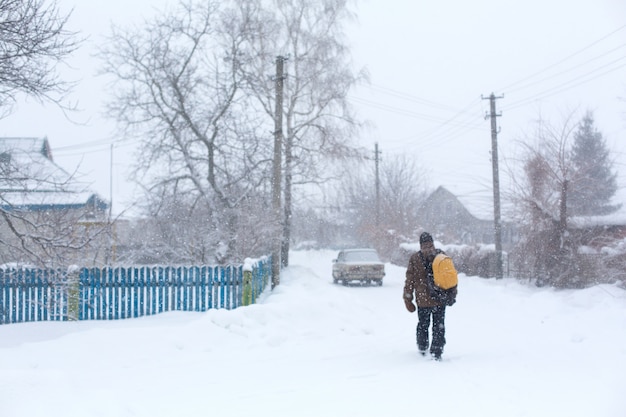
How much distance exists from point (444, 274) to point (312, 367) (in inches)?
84.8

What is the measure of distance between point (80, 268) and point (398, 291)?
1389 cm

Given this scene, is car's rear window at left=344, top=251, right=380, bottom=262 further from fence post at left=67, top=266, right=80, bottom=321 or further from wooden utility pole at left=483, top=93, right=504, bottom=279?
fence post at left=67, top=266, right=80, bottom=321

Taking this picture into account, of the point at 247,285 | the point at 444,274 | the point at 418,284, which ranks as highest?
the point at 444,274

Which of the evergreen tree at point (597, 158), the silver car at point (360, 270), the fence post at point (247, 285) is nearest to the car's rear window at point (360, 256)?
the silver car at point (360, 270)

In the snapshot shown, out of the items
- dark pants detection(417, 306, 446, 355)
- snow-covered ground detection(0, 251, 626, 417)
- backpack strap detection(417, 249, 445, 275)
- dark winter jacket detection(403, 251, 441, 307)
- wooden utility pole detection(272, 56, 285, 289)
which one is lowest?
snow-covered ground detection(0, 251, 626, 417)

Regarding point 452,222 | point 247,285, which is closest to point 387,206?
point 452,222

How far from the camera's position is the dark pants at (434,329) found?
8.73 meters

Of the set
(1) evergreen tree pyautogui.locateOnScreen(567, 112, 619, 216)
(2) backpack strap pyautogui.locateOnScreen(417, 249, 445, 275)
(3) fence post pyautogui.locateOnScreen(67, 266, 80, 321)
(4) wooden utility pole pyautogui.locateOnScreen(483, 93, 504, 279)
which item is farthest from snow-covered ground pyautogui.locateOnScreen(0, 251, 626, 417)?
(1) evergreen tree pyautogui.locateOnScreen(567, 112, 619, 216)

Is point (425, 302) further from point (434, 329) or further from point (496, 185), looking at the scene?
point (496, 185)

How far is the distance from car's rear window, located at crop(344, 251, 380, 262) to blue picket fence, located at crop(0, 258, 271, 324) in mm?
13894

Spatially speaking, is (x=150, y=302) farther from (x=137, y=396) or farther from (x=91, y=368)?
(x=137, y=396)

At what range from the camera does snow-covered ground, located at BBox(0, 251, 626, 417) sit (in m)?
6.14

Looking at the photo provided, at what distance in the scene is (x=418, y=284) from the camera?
9109mm

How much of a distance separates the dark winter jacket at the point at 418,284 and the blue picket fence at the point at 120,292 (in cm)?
643
